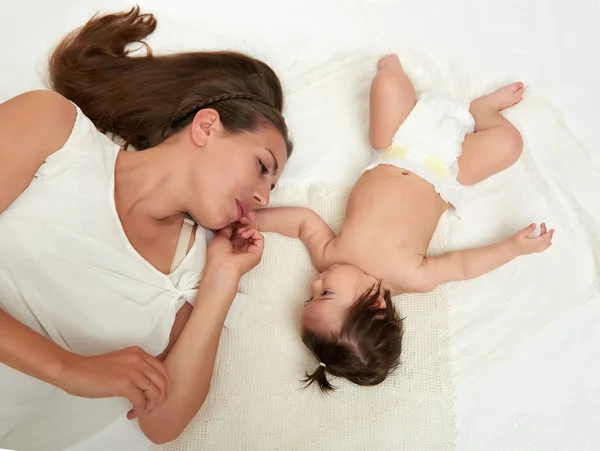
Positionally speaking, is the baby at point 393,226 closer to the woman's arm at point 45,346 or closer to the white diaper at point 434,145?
the white diaper at point 434,145

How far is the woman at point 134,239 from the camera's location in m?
1.23

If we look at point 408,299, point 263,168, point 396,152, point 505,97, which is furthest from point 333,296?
point 505,97

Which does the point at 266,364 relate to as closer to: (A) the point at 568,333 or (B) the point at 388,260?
(B) the point at 388,260

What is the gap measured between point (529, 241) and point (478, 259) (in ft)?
0.45

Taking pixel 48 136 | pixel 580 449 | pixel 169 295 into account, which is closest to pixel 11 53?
pixel 48 136

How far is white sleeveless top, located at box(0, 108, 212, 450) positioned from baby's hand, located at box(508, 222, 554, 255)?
34.8 inches

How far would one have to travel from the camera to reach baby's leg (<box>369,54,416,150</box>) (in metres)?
1.64

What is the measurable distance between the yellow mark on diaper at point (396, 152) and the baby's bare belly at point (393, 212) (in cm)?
4

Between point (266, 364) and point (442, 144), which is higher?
point (442, 144)

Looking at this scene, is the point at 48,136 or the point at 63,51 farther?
the point at 63,51

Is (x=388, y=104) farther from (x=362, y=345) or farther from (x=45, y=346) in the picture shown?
(x=45, y=346)

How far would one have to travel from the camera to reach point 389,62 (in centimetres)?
180

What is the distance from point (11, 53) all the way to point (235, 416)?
131 centimetres

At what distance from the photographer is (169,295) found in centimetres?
139
